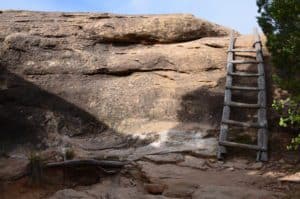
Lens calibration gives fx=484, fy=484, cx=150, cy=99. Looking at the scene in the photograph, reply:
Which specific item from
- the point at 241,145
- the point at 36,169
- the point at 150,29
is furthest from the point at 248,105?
the point at 36,169

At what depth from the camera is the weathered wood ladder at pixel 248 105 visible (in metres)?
7.16

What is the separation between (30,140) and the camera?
7961 mm

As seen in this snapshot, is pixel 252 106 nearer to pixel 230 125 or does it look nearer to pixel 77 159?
pixel 230 125

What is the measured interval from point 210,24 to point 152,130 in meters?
3.56

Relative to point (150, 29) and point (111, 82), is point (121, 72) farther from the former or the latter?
point (150, 29)

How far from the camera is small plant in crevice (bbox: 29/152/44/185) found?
22.8 ft

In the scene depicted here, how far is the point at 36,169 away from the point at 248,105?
3.43 metres

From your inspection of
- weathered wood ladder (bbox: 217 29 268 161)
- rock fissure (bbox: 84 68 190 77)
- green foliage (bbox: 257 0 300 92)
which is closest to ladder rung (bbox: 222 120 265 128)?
weathered wood ladder (bbox: 217 29 268 161)

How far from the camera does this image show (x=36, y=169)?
276 inches

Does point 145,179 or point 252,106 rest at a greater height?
point 252,106

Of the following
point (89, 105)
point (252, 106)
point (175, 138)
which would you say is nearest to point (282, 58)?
point (252, 106)

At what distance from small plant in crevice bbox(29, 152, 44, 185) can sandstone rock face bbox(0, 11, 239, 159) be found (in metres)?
0.79

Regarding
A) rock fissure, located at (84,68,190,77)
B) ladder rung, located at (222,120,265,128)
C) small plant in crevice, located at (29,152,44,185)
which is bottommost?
small plant in crevice, located at (29,152,44,185)

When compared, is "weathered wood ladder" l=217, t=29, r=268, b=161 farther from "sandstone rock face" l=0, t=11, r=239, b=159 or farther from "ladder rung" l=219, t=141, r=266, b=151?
"sandstone rock face" l=0, t=11, r=239, b=159
